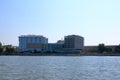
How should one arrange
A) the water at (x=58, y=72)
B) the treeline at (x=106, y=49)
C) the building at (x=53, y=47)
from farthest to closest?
the building at (x=53, y=47), the treeline at (x=106, y=49), the water at (x=58, y=72)

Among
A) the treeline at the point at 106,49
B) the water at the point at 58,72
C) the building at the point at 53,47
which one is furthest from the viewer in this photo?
the building at the point at 53,47

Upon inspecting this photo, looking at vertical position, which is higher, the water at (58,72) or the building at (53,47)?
the building at (53,47)

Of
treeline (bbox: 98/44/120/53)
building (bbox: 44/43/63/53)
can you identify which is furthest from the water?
building (bbox: 44/43/63/53)

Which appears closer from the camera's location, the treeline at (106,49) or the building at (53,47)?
the treeline at (106,49)

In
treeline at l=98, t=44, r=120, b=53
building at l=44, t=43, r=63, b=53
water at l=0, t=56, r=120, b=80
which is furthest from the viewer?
building at l=44, t=43, r=63, b=53

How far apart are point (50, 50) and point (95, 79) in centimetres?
16422

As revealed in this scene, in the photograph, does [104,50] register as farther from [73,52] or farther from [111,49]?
[73,52]

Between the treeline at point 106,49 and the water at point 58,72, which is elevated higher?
the treeline at point 106,49

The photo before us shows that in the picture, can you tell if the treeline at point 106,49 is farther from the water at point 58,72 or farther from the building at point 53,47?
the water at point 58,72

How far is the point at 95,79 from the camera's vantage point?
101ft

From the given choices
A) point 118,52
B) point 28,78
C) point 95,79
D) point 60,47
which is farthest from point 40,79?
point 60,47

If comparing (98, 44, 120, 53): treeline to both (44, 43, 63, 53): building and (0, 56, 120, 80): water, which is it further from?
(0, 56, 120, 80): water

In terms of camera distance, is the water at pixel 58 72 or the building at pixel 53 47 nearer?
the water at pixel 58 72

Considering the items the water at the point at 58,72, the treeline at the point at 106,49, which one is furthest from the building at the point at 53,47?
the water at the point at 58,72
